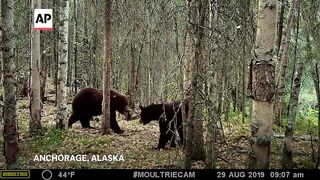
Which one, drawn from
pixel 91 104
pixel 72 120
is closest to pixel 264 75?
pixel 91 104

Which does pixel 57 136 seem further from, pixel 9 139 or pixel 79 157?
pixel 9 139

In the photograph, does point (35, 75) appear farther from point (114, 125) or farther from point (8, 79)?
point (8, 79)

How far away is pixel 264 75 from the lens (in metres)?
5.49

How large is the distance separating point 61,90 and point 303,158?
7330 millimetres

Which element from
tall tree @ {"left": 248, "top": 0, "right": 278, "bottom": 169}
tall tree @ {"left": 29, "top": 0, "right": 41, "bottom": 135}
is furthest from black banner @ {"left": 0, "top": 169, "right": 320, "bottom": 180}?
tall tree @ {"left": 29, "top": 0, "right": 41, "bottom": 135}

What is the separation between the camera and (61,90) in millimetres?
12320

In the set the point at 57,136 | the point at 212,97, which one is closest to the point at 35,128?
the point at 57,136

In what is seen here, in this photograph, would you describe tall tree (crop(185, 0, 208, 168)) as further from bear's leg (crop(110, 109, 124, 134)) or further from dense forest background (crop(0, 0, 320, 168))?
bear's leg (crop(110, 109, 124, 134))

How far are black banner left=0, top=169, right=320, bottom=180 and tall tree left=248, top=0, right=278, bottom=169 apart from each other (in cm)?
62

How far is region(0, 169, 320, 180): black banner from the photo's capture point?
5.98m

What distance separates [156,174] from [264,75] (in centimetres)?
221

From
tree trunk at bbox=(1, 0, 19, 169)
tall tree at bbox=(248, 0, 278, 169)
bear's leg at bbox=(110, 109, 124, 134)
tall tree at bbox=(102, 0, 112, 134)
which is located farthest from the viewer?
bear's leg at bbox=(110, 109, 124, 134)

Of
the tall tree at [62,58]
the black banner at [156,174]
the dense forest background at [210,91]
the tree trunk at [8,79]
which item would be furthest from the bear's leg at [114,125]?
the black banner at [156,174]

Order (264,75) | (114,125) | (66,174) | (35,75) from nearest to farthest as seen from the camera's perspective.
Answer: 1. (264,75)
2. (66,174)
3. (35,75)
4. (114,125)
